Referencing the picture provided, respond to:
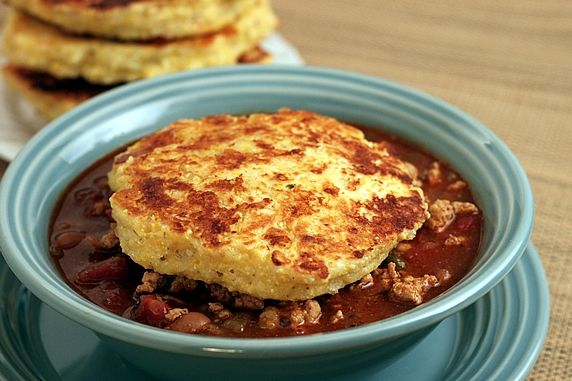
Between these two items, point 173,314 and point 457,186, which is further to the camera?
point 457,186

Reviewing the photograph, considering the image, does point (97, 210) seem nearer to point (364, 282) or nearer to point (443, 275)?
point (364, 282)

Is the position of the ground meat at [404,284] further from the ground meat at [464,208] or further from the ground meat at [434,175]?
the ground meat at [434,175]

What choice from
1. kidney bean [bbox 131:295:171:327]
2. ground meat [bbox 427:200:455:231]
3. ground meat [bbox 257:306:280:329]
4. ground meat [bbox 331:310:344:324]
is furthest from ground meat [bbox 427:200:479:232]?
kidney bean [bbox 131:295:171:327]

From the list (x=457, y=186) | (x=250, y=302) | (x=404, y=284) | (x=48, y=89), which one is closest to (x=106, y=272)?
(x=250, y=302)

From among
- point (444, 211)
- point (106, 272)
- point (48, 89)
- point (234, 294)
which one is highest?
point (444, 211)

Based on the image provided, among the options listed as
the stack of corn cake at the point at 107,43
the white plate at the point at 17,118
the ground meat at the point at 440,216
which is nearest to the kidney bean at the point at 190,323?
the ground meat at the point at 440,216

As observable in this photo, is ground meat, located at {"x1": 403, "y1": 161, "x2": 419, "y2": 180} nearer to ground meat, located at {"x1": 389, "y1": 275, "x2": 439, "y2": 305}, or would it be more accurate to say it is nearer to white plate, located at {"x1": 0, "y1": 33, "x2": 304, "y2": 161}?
ground meat, located at {"x1": 389, "y1": 275, "x2": 439, "y2": 305}
